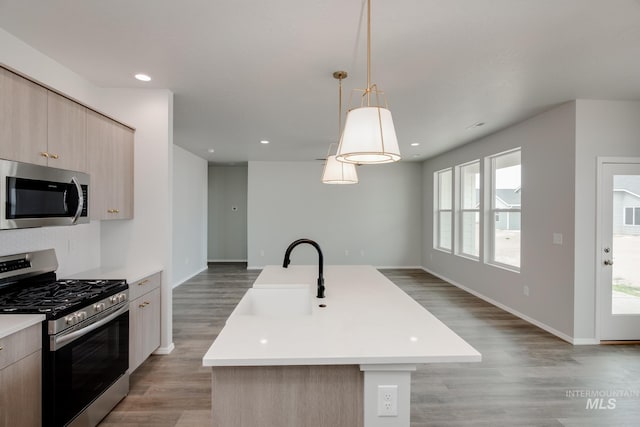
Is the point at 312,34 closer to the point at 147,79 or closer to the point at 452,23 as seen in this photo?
the point at 452,23

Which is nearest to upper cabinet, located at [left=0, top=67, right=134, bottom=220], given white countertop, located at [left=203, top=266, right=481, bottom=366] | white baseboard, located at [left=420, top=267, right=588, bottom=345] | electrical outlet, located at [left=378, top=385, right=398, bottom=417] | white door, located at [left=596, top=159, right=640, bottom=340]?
white countertop, located at [left=203, top=266, right=481, bottom=366]

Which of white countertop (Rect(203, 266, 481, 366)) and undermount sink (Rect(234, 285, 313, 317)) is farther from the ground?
white countertop (Rect(203, 266, 481, 366))

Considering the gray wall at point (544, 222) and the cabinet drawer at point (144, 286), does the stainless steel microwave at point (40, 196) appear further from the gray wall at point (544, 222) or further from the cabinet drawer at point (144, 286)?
the gray wall at point (544, 222)

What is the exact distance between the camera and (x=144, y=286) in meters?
2.70

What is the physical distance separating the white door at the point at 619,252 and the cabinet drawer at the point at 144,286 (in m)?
4.61

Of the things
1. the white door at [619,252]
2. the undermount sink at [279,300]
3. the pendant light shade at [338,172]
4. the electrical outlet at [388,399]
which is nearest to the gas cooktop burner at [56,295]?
the undermount sink at [279,300]

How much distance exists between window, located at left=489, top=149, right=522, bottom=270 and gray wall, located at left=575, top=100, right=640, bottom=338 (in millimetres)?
924

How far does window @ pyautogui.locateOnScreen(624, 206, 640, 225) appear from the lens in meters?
3.33

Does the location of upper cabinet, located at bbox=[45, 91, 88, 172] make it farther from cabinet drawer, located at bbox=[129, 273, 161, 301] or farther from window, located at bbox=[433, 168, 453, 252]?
window, located at bbox=[433, 168, 453, 252]

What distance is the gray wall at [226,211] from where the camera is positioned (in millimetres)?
8117

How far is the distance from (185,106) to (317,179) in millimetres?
4246

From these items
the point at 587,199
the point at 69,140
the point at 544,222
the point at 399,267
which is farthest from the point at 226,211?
the point at 587,199

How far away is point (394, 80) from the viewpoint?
285 centimetres

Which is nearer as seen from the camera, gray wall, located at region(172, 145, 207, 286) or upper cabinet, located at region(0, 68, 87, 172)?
upper cabinet, located at region(0, 68, 87, 172)
